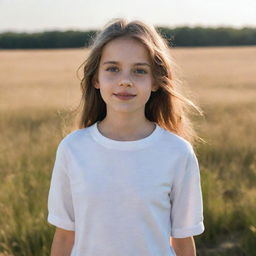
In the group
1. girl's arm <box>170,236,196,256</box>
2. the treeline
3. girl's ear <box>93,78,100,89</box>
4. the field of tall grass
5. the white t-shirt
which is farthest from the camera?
the treeline

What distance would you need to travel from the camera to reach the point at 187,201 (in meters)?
1.58

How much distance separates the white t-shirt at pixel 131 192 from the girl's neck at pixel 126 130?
0.03 metres

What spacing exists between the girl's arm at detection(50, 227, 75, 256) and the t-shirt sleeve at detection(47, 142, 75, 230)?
0.13 ft

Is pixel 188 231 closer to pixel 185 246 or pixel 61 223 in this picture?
pixel 185 246

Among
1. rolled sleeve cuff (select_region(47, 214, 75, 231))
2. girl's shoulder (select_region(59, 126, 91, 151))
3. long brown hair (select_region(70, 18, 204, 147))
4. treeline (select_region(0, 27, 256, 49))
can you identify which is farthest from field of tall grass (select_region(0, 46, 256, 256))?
treeline (select_region(0, 27, 256, 49))

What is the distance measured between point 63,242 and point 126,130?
1.28 feet

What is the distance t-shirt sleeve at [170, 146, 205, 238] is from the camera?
1562 millimetres

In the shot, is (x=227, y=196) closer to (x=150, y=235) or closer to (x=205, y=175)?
(x=205, y=175)

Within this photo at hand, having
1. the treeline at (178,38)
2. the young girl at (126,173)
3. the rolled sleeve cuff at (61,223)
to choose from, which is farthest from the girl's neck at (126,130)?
the treeline at (178,38)

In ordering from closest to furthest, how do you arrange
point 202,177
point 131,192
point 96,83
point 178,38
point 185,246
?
point 131,192 → point 185,246 → point 96,83 → point 202,177 → point 178,38

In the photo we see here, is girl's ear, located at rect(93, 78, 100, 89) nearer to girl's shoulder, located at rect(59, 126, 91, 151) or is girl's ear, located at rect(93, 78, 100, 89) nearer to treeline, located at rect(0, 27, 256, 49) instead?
girl's shoulder, located at rect(59, 126, 91, 151)

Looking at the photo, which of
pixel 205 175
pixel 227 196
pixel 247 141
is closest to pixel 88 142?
pixel 205 175

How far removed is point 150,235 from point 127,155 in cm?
23

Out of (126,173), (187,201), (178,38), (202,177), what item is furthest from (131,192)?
(178,38)
